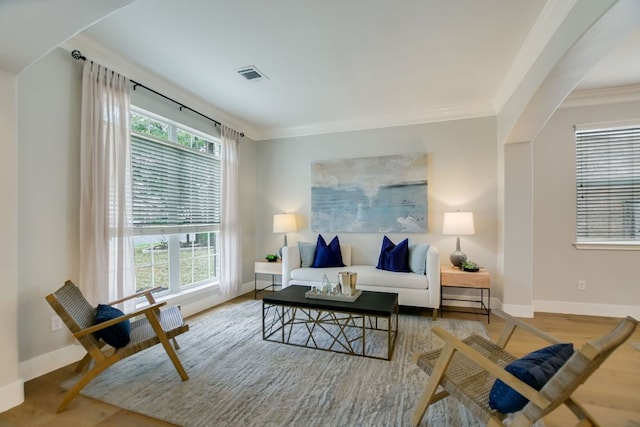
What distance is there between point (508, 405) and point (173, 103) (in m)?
4.01

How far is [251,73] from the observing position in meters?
3.01

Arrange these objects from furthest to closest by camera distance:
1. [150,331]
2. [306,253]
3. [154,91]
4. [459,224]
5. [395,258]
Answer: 1. [306,253]
2. [395,258]
3. [459,224]
4. [154,91]
5. [150,331]

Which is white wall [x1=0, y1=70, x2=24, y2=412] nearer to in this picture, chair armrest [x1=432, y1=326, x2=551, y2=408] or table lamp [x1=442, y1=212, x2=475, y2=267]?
chair armrest [x1=432, y1=326, x2=551, y2=408]

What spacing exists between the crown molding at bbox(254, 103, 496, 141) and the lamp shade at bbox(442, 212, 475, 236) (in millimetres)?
1395

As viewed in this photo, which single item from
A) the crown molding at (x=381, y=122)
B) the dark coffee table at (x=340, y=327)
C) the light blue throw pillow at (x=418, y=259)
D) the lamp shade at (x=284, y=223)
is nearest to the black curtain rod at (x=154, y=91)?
the crown molding at (x=381, y=122)

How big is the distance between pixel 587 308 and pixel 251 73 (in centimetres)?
484

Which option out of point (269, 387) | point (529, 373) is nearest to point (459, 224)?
point (529, 373)

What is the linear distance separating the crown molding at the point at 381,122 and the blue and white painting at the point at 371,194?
51 centimetres

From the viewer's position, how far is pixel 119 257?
105 inches

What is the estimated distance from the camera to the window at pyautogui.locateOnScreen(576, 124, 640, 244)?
3.45m

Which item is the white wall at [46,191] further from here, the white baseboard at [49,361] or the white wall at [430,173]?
the white wall at [430,173]

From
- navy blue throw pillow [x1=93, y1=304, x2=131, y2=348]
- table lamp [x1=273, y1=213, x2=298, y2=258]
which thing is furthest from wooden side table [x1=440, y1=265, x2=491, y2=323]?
navy blue throw pillow [x1=93, y1=304, x2=131, y2=348]

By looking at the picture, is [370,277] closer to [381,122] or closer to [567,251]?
[381,122]

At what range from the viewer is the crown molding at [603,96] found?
3.36 meters
